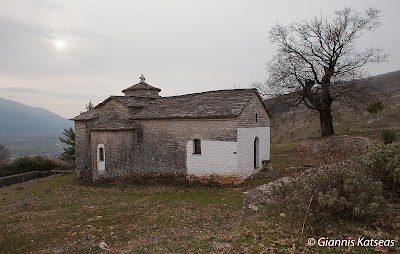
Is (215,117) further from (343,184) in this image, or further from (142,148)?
(343,184)

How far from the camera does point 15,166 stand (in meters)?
33.8

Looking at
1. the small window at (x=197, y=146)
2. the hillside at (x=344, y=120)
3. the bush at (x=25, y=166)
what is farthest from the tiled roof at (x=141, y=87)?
the bush at (x=25, y=166)

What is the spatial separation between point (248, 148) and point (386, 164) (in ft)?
36.7

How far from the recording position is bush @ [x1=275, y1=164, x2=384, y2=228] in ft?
24.6

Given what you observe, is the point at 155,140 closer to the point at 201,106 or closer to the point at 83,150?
the point at 201,106

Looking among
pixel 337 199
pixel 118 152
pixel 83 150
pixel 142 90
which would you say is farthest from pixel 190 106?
pixel 337 199

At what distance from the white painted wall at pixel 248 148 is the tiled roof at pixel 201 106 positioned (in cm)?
160

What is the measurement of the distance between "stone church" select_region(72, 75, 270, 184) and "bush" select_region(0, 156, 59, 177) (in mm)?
12311

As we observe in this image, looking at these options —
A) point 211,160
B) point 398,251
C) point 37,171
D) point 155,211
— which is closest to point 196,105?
point 211,160

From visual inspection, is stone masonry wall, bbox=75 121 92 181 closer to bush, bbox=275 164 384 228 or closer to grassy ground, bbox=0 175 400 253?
grassy ground, bbox=0 175 400 253

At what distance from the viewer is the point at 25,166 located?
112 ft

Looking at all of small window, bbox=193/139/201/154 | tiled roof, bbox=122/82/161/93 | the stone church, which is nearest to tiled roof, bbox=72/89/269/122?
the stone church

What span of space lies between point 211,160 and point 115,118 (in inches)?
330

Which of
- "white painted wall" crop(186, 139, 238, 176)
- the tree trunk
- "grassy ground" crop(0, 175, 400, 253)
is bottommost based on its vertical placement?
"grassy ground" crop(0, 175, 400, 253)
